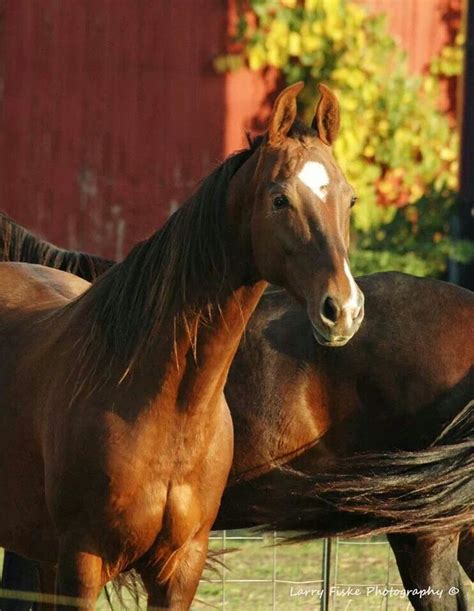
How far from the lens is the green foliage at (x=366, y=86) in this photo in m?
10.1

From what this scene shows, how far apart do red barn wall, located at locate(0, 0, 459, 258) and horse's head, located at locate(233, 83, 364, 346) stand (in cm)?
645

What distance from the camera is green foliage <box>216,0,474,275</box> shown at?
10094mm

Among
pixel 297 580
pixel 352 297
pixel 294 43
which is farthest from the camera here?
pixel 294 43

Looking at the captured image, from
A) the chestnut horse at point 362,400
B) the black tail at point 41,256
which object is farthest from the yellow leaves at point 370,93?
the chestnut horse at point 362,400

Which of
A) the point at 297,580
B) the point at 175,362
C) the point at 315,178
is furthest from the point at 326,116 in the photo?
the point at 297,580

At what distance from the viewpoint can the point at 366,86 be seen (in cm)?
1028

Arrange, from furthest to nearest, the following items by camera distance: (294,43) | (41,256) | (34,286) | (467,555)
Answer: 1. (294,43)
2. (41,256)
3. (467,555)
4. (34,286)

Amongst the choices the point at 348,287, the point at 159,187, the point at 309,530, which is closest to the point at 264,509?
the point at 309,530

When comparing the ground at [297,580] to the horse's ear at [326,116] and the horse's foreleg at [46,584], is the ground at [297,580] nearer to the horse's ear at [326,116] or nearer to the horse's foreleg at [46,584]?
the horse's foreleg at [46,584]

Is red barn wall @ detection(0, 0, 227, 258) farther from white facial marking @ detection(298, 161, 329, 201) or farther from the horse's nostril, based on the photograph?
the horse's nostril

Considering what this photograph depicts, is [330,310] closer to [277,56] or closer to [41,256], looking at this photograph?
[41,256]

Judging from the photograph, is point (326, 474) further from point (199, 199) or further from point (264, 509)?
point (199, 199)

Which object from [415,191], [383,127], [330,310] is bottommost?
[415,191]

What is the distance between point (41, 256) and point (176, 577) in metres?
2.03
